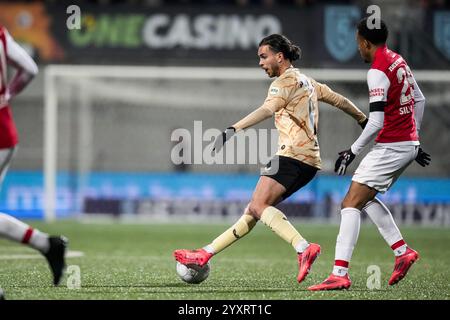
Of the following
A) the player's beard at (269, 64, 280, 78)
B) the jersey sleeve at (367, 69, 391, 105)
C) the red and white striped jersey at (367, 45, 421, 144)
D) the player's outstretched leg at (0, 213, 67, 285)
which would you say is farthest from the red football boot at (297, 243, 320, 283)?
the player's outstretched leg at (0, 213, 67, 285)

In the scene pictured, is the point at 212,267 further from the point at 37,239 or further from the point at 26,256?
the point at 37,239

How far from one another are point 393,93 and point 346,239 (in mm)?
1103

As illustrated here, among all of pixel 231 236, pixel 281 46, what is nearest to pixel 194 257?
pixel 231 236

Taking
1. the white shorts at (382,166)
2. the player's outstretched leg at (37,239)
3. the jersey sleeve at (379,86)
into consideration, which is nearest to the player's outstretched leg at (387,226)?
the white shorts at (382,166)

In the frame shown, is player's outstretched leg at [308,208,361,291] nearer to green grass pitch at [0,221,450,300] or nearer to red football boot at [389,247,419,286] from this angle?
green grass pitch at [0,221,450,300]

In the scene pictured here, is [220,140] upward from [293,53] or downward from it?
downward

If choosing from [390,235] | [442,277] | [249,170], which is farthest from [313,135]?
[249,170]

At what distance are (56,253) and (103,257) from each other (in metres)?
Result: 3.83

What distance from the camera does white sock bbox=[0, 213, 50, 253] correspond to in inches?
233

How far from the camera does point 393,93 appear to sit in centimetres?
664

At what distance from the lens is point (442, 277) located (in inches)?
313

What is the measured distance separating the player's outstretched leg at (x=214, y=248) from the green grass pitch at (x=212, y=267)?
0.20m

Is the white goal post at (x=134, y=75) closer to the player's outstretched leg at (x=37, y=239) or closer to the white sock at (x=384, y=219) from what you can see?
the white sock at (x=384, y=219)

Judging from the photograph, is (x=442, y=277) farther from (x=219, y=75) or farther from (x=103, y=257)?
(x=219, y=75)
